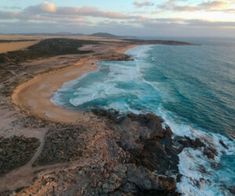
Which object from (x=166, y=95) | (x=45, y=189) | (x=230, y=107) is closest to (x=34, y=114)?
(x=45, y=189)

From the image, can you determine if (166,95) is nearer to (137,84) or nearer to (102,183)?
(137,84)

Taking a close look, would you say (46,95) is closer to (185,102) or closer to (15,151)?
(15,151)

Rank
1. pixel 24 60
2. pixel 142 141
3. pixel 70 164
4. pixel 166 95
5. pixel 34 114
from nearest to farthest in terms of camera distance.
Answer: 1. pixel 70 164
2. pixel 142 141
3. pixel 34 114
4. pixel 166 95
5. pixel 24 60

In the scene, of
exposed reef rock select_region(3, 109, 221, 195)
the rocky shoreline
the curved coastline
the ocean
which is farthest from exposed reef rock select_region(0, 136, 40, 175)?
the ocean

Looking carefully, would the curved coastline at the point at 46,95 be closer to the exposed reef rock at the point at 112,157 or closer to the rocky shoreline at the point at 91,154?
the rocky shoreline at the point at 91,154

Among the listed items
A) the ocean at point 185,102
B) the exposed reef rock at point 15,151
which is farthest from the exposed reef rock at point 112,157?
the ocean at point 185,102

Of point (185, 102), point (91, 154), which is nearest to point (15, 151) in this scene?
point (91, 154)
